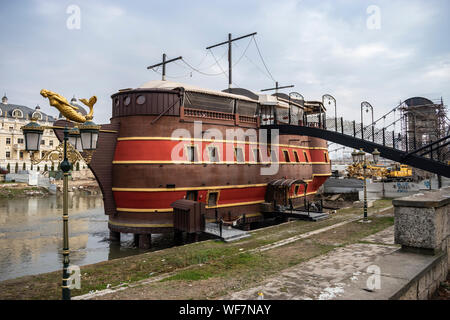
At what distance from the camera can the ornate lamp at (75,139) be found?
24.2ft

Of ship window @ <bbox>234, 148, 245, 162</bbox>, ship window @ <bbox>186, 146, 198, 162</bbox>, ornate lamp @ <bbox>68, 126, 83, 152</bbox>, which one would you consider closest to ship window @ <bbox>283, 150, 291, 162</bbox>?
ship window @ <bbox>234, 148, 245, 162</bbox>

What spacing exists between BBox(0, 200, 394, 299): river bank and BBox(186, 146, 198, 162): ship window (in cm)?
580

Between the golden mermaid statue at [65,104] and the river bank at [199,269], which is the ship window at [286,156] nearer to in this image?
the river bank at [199,269]

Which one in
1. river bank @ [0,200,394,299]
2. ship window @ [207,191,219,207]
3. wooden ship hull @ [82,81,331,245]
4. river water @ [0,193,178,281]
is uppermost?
wooden ship hull @ [82,81,331,245]

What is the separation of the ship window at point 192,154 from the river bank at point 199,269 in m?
5.80

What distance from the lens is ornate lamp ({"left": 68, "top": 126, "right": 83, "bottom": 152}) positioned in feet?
24.2

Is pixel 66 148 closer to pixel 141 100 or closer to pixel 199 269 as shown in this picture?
pixel 199 269

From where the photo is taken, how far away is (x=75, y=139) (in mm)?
7434

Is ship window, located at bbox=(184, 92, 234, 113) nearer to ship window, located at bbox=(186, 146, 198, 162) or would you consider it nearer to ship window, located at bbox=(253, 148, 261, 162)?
ship window, located at bbox=(186, 146, 198, 162)

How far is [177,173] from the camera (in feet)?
59.1

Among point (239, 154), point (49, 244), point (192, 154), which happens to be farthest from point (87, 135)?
point (49, 244)

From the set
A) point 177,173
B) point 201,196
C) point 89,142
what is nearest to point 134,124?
point 177,173
